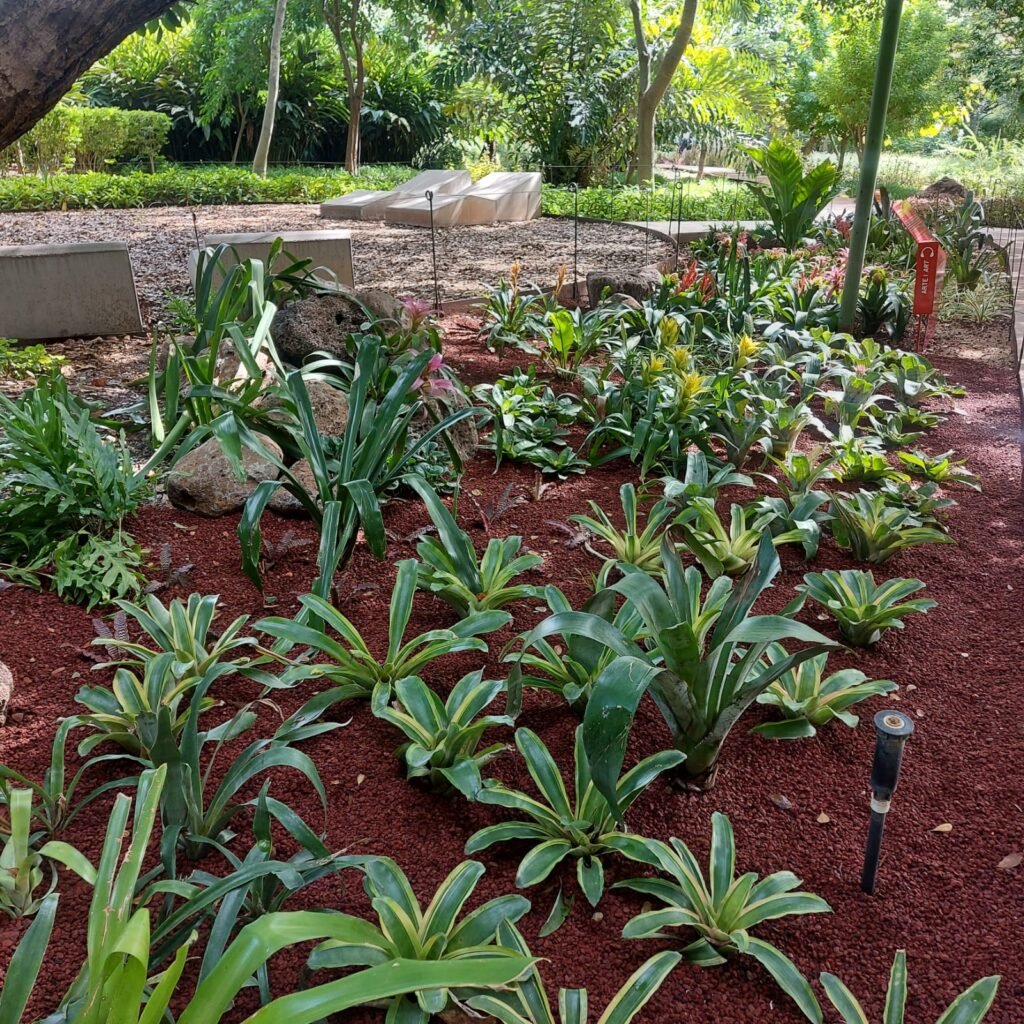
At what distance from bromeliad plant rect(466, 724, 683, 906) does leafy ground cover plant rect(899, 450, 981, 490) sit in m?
1.98

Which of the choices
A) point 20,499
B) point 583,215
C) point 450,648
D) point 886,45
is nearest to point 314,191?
point 583,215

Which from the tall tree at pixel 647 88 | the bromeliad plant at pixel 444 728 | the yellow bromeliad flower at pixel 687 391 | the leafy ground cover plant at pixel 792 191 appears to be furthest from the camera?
the tall tree at pixel 647 88

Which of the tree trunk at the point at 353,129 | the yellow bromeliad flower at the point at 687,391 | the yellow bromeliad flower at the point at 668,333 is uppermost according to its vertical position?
the tree trunk at the point at 353,129

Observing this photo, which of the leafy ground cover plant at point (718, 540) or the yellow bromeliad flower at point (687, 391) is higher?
the yellow bromeliad flower at point (687, 391)

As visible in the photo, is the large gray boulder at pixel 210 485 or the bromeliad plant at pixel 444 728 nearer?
the bromeliad plant at pixel 444 728

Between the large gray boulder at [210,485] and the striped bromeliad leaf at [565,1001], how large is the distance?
5.77 ft

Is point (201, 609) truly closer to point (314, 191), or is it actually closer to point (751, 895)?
point (751, 895)

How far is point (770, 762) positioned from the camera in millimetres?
1728

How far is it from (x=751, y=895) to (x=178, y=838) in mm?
910

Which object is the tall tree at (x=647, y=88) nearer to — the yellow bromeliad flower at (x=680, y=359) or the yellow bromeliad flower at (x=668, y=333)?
the yellow bromeliad flower at (x=668, y=333)

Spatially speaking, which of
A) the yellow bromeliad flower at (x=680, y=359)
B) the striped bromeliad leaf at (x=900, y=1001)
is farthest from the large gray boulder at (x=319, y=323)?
the striped bromeliad leaf at (x=900, y=1001)

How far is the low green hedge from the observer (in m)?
Result: 9.96

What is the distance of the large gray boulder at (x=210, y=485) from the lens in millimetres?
2613

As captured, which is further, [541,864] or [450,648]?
[450,648]
